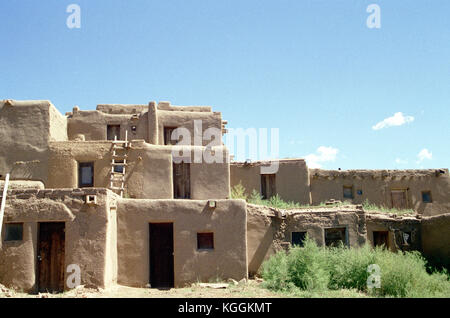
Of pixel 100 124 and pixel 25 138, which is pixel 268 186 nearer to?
pixel 100 124

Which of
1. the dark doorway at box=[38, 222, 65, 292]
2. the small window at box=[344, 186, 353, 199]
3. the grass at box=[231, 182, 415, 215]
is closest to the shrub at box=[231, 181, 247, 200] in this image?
the grass at box=[231, 182, 415, 215]

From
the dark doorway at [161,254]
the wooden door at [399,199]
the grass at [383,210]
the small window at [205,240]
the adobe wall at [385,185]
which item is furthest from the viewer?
the wooden door at [399,199]

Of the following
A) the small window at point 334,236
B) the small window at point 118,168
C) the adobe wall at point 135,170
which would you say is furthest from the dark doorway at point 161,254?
the small window at point 334,236

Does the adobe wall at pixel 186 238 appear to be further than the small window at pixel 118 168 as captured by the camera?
No

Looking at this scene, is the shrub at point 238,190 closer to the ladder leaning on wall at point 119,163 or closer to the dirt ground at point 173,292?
the ladder leaning on wall at point 119,163

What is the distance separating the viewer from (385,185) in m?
21.9

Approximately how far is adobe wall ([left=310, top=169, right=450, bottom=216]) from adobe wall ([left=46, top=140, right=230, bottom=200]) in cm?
587

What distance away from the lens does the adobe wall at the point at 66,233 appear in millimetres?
12295

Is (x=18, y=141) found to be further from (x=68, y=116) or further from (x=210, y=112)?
(x=210, y=112)

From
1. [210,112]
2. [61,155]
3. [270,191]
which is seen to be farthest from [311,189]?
[61,155]

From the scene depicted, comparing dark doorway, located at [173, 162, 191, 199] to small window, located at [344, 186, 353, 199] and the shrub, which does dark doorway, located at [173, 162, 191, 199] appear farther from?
small window, located at [344, 186, 353, 199]

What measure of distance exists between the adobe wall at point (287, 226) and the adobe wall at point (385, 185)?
397 centimetres

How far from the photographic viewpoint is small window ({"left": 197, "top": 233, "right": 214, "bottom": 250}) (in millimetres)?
14602
